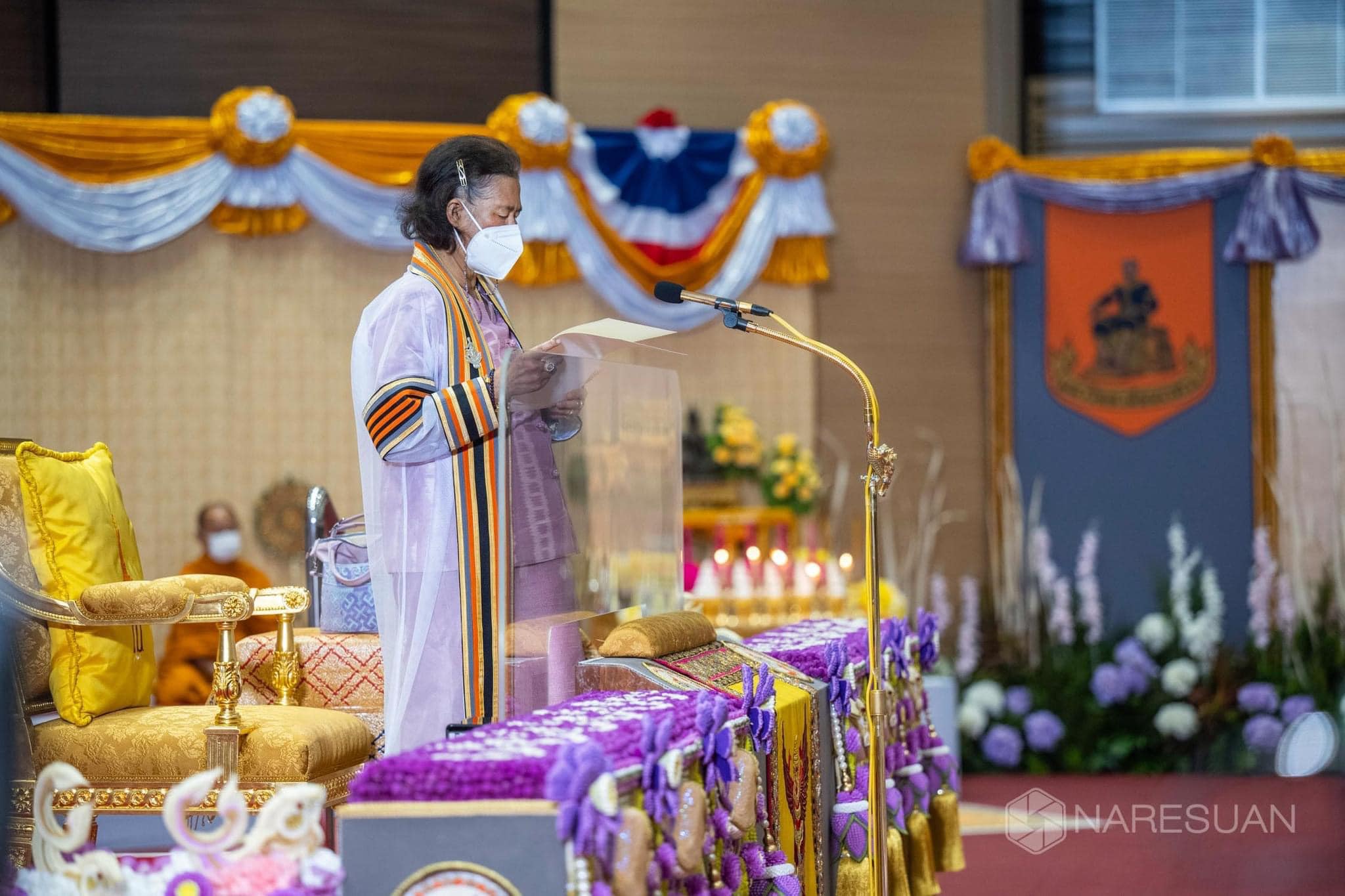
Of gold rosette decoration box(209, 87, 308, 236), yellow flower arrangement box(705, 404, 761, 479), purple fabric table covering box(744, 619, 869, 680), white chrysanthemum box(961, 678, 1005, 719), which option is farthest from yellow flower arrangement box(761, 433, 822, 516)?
purple fabric table covering box(744, 619, 869, 680)

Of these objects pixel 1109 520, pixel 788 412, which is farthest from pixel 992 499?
pixel 788 412

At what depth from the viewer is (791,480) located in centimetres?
689

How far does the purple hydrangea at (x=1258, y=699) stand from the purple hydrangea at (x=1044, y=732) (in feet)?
2.55

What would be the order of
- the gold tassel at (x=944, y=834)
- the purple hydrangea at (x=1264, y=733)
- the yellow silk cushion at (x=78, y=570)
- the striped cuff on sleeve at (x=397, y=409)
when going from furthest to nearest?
1. the purple hydrangea at (x=1264, y=733)
2. the gold tassel at (x=944, y=834)
3. the yellow silk cushion at (x=78, y=570)
4. the striped cuff on sleeve at (x=397, y=409)

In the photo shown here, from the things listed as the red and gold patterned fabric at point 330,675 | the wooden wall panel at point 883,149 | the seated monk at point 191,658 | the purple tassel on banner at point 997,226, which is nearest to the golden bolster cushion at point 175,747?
the red and gold patterned fabric at point 330,675

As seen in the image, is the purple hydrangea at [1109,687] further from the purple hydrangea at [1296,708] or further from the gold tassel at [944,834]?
the gold tassel at [944,834]

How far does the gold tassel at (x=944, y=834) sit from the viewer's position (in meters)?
3.69

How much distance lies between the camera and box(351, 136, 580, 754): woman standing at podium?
8.34 ft

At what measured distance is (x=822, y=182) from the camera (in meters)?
7.30

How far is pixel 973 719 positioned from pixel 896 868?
3615 mm

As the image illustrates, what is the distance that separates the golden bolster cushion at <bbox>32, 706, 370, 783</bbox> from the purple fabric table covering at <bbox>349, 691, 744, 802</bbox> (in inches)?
33.9

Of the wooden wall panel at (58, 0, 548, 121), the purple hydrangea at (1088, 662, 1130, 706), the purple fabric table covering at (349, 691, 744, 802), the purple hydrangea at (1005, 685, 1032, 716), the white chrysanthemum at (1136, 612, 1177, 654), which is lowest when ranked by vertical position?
the purple hydrangea at (1005, 685, 1032, 716)

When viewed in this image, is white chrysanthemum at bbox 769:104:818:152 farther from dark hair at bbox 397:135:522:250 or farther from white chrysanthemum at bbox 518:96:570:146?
dark hair at bbox 397:135:522:250

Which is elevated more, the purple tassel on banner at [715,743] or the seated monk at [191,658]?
the purple tassel on banner at [715,743]
